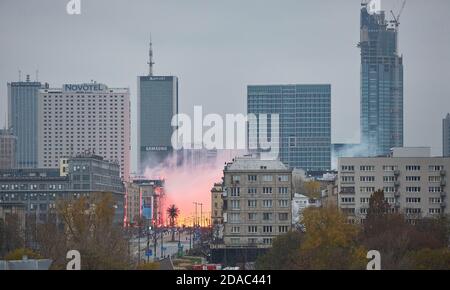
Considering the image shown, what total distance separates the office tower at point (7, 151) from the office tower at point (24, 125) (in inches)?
12.5

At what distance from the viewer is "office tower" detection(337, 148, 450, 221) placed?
115ft

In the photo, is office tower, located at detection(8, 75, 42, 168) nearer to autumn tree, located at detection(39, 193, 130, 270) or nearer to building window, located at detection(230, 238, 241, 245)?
building window, located at detection(230, 238, 241, 245)

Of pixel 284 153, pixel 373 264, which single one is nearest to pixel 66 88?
pixel 284 153

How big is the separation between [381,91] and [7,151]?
107 ft

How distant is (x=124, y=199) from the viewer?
167 ft

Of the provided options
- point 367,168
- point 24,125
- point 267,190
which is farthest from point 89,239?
point 24,125

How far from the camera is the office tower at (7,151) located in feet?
214

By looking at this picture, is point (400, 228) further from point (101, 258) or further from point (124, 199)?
point (124, 199)

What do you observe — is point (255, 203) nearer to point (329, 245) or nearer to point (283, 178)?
point (283, 178)

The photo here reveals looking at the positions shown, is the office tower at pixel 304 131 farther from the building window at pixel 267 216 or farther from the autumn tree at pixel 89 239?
the autumn tree at pixel 89 239

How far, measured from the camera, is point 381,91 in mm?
90938

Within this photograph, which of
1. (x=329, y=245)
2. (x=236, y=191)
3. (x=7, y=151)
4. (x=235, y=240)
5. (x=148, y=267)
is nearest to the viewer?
(x=148, y=267)

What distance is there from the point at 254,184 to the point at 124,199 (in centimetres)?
2036
